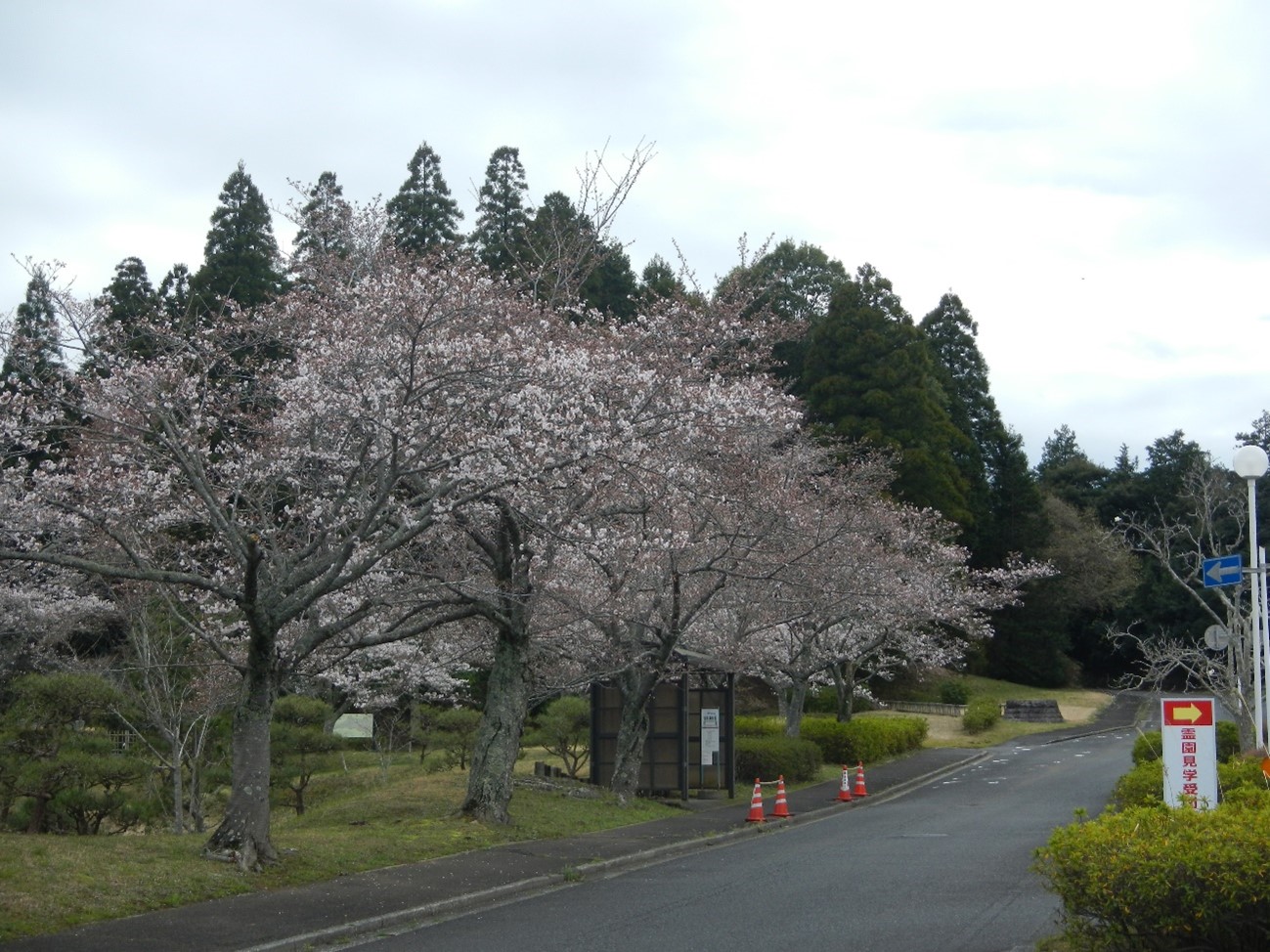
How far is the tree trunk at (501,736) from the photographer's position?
1573 cm

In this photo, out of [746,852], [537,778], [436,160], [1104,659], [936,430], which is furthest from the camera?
[1104,659]

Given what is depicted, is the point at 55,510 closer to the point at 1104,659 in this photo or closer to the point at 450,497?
the point at 450,497

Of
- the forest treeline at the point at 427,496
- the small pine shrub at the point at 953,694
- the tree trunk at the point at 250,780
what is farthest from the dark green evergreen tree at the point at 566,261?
the small pine shrub at the point at 953,694

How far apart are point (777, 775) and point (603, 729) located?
4.65 m

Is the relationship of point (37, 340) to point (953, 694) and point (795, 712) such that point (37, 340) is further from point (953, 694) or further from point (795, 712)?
point (953, 694)

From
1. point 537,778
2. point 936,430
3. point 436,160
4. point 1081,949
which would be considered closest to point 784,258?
point 936,430

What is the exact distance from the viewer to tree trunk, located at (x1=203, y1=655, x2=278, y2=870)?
1144cm

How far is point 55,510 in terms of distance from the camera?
1348 centimetres

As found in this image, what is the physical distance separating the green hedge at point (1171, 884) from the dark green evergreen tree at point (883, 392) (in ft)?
115

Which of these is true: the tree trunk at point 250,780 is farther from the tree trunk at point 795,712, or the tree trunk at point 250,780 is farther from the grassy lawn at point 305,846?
the tree trunk at point 795,712

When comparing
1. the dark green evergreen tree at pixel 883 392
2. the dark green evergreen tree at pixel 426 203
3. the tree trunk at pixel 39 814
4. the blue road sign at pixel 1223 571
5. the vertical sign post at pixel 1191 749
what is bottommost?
the tree trunk at pixel 39 814

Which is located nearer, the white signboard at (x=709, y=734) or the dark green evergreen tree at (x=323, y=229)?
the dark green evergreen tree at (x=323, y=229)

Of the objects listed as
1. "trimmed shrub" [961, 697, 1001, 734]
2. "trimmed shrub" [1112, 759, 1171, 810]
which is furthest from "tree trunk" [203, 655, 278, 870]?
"trimmed shrub" [961, 697, 1001, 734]

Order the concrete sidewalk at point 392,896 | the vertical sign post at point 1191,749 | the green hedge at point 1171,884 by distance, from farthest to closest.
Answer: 1. the vertical sign post at point 1191,749
2. the concrete sidewalk at point 392,896
3. the green hedge at point 1171,884
